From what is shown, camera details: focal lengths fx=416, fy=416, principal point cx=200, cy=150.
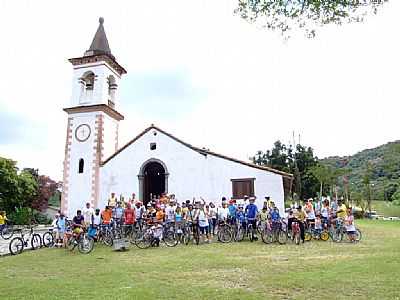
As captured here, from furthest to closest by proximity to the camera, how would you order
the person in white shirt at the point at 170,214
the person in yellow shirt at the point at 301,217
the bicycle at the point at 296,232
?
the person in white shirt at the point at 170,214 < the person in yellow shirt at the point at 301,217 < the bicycle at the point at 296,232

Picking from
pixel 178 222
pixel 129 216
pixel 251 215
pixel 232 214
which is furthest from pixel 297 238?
pixel 129 216

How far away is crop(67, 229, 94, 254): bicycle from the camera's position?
14363 mm

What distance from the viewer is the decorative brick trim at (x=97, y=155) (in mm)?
23469

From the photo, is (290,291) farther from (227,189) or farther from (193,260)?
(227,189)

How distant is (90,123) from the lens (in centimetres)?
2483

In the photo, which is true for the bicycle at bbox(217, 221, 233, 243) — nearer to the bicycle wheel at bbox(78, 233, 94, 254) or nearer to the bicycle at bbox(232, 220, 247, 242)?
the bicycle at bbox(232, 220, 247, 242)

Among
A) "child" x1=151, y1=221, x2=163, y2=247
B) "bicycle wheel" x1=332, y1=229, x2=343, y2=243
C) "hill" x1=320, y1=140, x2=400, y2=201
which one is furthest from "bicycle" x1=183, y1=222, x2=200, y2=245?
"hill" x1=320, y1=140, x2=400, y2=201

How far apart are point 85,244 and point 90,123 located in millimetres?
11778

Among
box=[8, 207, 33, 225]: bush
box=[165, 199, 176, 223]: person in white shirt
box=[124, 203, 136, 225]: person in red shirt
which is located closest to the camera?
box=[165, 199, 176, 223]: person in white shirt

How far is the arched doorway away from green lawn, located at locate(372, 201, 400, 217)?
3428cm

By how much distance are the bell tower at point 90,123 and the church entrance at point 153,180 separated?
274cm

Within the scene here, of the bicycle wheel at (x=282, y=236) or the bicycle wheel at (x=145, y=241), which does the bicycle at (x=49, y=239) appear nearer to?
the bicycle wheel at (x=145, y=241)

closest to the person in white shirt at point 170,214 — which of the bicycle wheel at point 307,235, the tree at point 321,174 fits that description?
the bicycle wheel at point 307,235

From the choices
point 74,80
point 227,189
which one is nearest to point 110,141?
point 74,80
